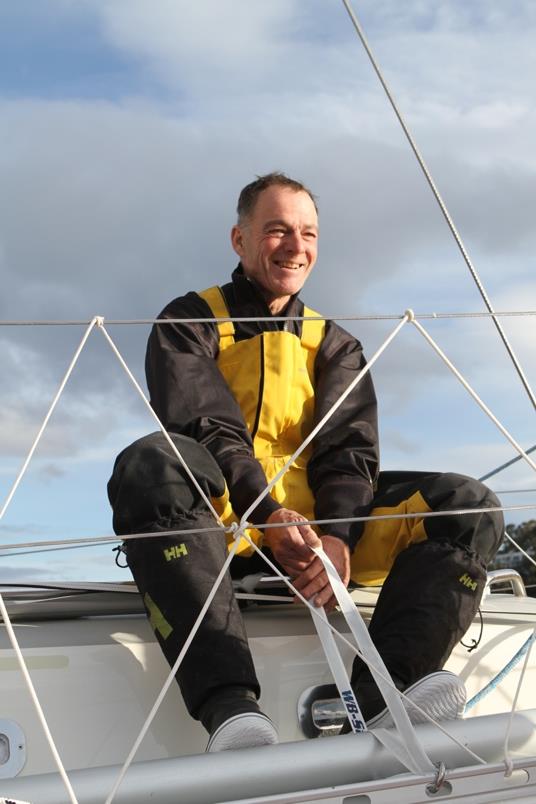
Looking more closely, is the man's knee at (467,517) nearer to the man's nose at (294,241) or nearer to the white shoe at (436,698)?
the white shoe at (436,698)

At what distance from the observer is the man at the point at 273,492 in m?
1.49

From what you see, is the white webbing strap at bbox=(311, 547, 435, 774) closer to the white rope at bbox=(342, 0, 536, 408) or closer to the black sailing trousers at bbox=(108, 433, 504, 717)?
the black sailing trousers at bbox=(108, 433, 504, 717)

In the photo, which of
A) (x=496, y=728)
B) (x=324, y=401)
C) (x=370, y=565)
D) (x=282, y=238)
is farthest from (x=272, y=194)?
(x=496, y=728)

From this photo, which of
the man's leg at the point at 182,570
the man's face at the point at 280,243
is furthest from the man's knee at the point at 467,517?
the man's face at the point at 280,243

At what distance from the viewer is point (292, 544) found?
1.62 m

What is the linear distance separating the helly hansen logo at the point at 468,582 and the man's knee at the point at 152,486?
43 centimetres

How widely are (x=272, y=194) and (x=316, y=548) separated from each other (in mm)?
890

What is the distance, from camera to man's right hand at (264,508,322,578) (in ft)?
5.32

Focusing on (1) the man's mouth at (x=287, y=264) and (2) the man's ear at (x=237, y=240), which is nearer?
(1) the man's mouth at (x=287, y=264)

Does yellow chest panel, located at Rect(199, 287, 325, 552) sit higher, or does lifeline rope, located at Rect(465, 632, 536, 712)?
yellow chest panel, located at Rect(199, 287, 325, 552)

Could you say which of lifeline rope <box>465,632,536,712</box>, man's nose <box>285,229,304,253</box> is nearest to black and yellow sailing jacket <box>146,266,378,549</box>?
man's nose <box>285,229,304,253</box>

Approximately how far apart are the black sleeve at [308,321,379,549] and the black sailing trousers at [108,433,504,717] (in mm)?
163

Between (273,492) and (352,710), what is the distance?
0.57 metres

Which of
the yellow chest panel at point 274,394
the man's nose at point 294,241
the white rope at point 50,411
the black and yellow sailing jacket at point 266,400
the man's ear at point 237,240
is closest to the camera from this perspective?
the white rope at point 50,411
